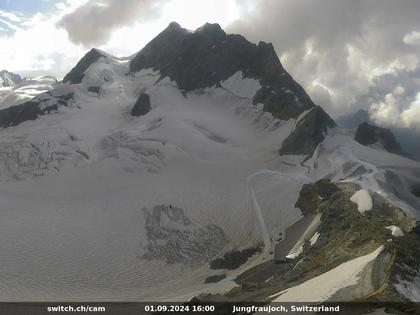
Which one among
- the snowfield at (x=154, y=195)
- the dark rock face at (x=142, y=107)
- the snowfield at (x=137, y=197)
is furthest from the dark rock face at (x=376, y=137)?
the dark rock face at (x=142, y=107)

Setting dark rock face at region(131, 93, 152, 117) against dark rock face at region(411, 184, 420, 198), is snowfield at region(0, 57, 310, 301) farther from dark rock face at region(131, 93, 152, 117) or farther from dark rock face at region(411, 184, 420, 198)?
dark rock face at region(411, 184, 420, 198)

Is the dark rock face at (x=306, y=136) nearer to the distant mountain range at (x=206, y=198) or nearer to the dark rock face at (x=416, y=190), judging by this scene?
the distant mountain range at (x=206, y=198)

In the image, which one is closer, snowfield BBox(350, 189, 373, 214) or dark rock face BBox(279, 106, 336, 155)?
snowfield BBox(350, 189, 373, 214)

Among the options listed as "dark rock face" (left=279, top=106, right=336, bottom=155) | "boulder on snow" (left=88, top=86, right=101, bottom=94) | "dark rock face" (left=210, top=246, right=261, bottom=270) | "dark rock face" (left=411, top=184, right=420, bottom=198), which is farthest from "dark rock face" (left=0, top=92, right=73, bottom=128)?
"dark rock face" (left=411, top=184, right=420, bottom=198)

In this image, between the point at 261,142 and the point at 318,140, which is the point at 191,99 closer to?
the point at 261,142

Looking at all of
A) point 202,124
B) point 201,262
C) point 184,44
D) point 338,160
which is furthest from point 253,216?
point 184,44
